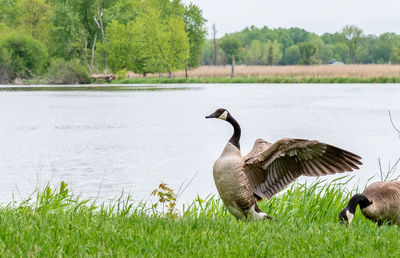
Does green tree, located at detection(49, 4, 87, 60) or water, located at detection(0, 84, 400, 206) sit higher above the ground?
green tree, located at detection(49, 4, 87, 60)

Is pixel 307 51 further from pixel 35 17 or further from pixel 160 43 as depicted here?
pixel 35 17

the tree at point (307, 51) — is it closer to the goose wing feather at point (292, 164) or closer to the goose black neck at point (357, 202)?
the goose wing feather at point (292, 164)

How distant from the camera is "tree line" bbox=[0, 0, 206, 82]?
72.6 m

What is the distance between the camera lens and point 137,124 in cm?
2597

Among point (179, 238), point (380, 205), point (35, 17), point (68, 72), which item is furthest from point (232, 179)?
point (35, 17)

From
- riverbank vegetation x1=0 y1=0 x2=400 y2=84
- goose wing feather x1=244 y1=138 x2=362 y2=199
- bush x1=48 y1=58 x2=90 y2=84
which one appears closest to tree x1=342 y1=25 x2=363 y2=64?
riverbank vegetation x1=0 y1=0 x2=400 y2=84

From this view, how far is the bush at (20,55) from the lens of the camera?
229 ft

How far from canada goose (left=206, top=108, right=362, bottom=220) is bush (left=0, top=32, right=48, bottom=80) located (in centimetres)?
6726

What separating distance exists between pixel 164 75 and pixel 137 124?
216 feet

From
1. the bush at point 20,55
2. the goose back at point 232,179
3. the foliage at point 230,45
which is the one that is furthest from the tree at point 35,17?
the goose back at point 232,179

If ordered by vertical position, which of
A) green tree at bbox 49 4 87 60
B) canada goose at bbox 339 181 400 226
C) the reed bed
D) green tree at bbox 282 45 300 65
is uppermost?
green tree at bbox 49 4 87 60

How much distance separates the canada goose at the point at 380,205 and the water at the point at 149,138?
12.6 ft

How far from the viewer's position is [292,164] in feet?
19.9

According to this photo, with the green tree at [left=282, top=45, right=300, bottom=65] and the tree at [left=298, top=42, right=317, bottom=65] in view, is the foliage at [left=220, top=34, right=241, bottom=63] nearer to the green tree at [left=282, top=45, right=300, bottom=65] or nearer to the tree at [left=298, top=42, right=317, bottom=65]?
the tree at [left=298, top=42, right=317, bottom=65]
